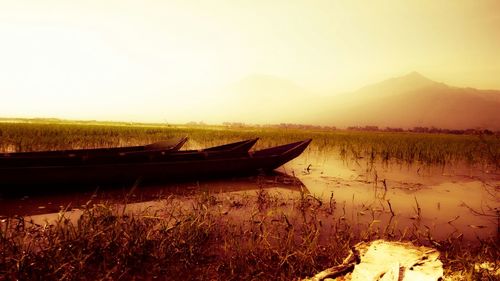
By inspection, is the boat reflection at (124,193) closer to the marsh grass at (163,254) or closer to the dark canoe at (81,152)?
the marsh grass at (163,254)

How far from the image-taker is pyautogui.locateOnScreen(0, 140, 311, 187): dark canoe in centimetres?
649

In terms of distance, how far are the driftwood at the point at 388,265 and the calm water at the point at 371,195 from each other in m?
1.82

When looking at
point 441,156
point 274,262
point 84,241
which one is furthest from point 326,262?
point 441,156

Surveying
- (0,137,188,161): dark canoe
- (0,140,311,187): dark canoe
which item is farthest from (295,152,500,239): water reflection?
(0,137,188,161): dark canoe

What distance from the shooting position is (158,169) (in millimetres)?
7941

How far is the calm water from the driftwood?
1818mm

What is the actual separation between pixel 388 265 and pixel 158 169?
615cm

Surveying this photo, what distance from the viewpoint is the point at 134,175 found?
7645 millimetres

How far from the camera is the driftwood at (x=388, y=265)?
2701 millimetres

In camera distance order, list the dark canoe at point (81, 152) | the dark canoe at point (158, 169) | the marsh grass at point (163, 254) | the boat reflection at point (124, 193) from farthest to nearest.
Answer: the dark canoe at point (81, 152), the dark canoe at point (158, 169), the boat reflection at point (124, 193), the marsh grass at point (163, 254)

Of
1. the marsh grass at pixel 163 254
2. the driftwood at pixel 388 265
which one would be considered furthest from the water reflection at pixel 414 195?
the marsh grass at pixel 163 254

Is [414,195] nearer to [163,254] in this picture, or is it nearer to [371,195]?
[371,195]

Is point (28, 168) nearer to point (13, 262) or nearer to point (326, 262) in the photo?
point (13, 262)

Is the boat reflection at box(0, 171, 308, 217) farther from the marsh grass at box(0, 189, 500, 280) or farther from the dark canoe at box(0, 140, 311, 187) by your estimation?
the marsh grass at box(0, 189, 500, 280)
